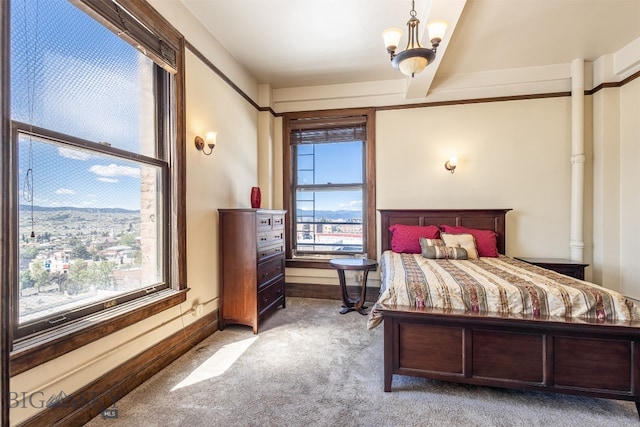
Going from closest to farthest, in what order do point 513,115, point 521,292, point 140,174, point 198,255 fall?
point 521,292, point 140,174, point 198,255, point 513,115

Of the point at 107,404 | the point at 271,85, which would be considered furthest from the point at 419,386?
the point at 271,85

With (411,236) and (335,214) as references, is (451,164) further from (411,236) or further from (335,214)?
→ (335,214)

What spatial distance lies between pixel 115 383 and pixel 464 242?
11.4 feet

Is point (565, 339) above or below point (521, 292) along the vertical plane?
below

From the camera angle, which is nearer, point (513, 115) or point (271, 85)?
point (513, 115)

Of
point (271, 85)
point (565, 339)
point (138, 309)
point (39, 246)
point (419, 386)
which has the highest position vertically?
point (271, 85)

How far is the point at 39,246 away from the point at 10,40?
3.38ft

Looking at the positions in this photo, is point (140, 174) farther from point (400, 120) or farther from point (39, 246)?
point (400, 120)

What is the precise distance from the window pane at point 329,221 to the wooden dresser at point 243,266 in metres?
1.43

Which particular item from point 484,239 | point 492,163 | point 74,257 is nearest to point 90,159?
point 74,257

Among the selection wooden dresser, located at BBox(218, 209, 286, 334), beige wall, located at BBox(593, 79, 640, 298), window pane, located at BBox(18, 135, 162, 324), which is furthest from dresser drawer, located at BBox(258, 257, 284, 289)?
beige wall, located at BBox(593, 79, 640, 298)

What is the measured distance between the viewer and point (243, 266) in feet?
9.86

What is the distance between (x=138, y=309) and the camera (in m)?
2.04

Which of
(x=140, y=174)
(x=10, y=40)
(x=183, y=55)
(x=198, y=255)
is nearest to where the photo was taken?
(x=10, y=40)
